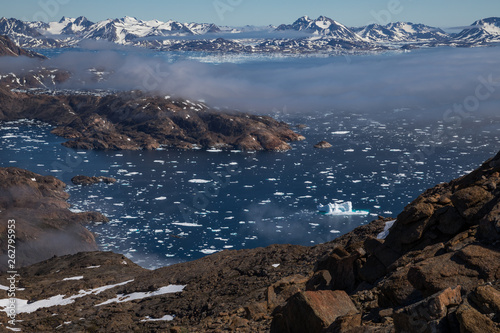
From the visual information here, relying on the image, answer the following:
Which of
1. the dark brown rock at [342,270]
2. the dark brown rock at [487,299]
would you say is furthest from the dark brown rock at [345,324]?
the dark brown rock at [342,270]

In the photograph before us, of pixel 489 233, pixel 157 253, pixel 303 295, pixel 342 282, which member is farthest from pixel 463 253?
pixel 157 253

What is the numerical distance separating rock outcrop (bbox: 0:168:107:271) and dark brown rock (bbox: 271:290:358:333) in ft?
242

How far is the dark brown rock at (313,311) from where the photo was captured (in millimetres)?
16797

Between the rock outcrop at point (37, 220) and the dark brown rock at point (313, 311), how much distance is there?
73.8 metres

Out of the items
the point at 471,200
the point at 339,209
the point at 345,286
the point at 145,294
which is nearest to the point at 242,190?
the point at 339,209

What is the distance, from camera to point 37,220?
353 ft

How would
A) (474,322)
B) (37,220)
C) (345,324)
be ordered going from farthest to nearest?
(37,220) < (345,324) < (474,322)

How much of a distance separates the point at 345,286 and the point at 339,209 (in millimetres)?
100925

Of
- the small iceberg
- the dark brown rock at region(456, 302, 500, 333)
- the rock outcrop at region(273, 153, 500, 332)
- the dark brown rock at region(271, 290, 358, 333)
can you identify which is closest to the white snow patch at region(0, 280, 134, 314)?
the rock outcrop at region(273, 153, 500, 332)

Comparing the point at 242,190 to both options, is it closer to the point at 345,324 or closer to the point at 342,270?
the point at 342,270

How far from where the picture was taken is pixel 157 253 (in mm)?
100312

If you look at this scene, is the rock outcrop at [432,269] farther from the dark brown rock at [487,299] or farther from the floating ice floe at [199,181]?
the floating ice floe at [199,181]

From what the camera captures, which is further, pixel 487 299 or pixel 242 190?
pixel 242 190

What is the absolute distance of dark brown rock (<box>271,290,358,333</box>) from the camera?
16.8 metres
